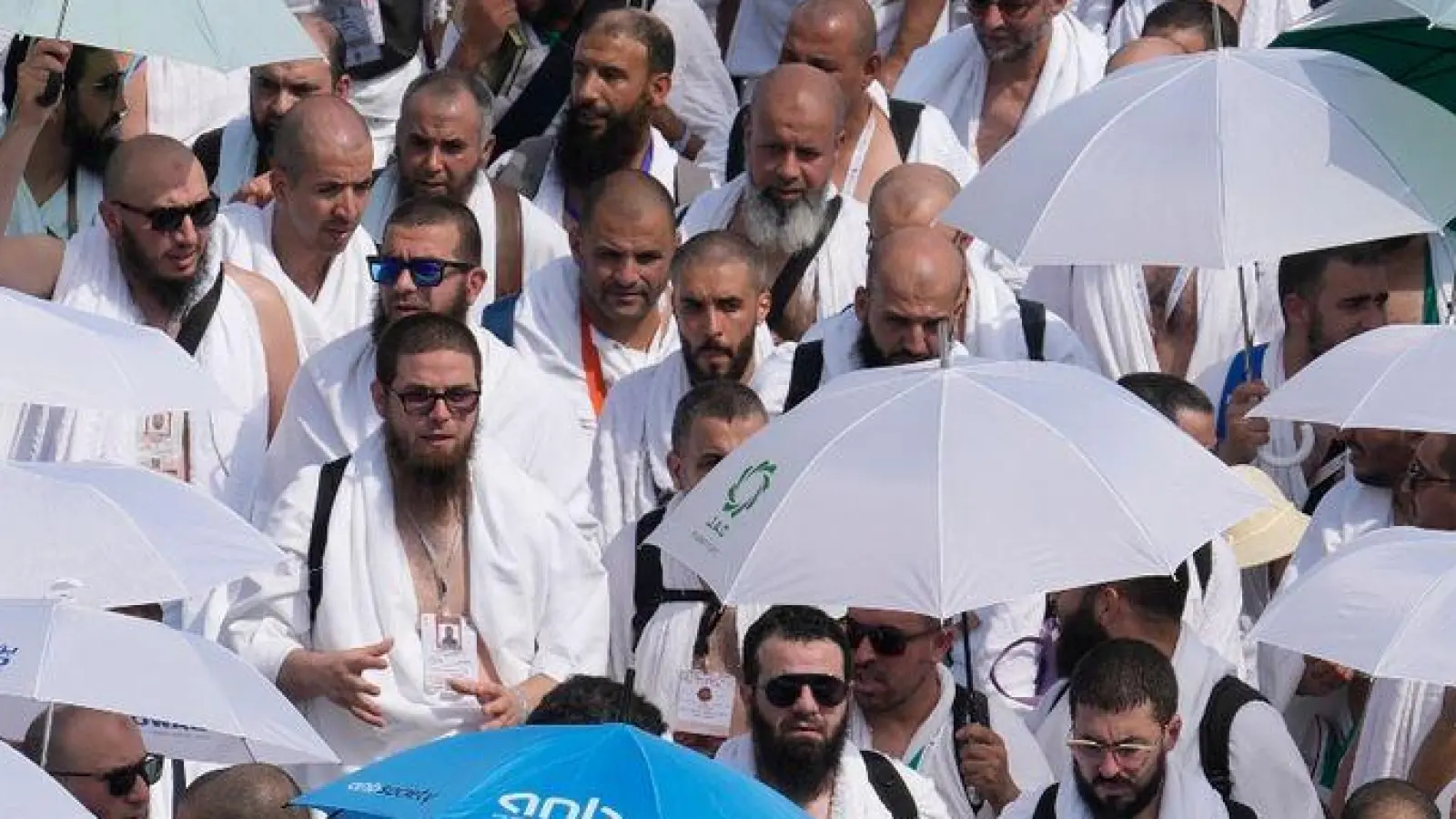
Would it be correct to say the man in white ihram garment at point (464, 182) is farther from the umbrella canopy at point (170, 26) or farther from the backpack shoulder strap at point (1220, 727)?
the backpack shoulder strap at point (1220, 727)

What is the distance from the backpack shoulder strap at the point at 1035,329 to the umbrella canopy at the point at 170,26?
229 cm

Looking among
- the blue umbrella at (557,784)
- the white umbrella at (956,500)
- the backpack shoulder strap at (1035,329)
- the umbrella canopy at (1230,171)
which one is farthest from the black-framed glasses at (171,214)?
the blue umbrella at (557,784)

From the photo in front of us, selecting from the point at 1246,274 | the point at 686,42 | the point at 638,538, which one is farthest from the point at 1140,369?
the point at 686,42

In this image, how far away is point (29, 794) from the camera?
716cm

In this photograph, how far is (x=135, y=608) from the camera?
10.9 meters

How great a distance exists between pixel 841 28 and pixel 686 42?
1.45 m

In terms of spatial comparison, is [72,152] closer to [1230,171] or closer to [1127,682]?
[1230,171]

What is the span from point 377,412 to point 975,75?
3752 mm

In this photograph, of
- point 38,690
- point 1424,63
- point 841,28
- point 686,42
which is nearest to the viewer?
point 38,690

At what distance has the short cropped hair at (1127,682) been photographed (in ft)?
31.1

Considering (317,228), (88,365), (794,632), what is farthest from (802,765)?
(317,228)

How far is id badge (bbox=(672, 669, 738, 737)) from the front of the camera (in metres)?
10.4

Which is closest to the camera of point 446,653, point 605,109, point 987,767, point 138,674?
point 138,674

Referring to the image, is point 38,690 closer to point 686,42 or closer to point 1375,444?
point 1375,444
